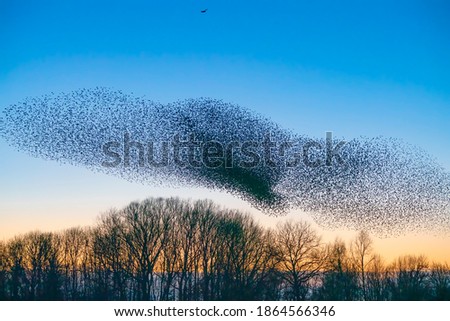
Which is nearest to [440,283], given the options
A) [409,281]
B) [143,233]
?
[409,281]

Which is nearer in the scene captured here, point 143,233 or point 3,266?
point 143,233

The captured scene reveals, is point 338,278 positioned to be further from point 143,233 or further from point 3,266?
point 3,266

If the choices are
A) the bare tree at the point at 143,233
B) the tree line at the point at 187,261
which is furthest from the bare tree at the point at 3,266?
the bare tree at the point at 143,233

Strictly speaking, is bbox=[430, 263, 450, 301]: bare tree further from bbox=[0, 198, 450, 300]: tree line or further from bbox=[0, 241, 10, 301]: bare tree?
bbox=[0, 241, 10, 301]: bare tree

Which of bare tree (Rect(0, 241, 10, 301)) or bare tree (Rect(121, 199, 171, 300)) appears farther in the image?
bare tree (Rect(0, 241, 10, 301))

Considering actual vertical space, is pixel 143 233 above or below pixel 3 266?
above

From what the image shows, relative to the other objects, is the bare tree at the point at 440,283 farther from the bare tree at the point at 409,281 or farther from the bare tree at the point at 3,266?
the bare tree at the point at 3,266

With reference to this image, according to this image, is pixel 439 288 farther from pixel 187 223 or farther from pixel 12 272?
pixel 12 272

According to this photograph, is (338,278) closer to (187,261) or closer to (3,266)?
(187,261)

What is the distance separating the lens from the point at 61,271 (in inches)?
2299

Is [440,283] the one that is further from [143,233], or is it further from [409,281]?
[143,233]

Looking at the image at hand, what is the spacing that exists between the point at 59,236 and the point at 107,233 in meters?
12.7

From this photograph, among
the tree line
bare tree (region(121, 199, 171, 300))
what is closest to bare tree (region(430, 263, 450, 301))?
the tree line
